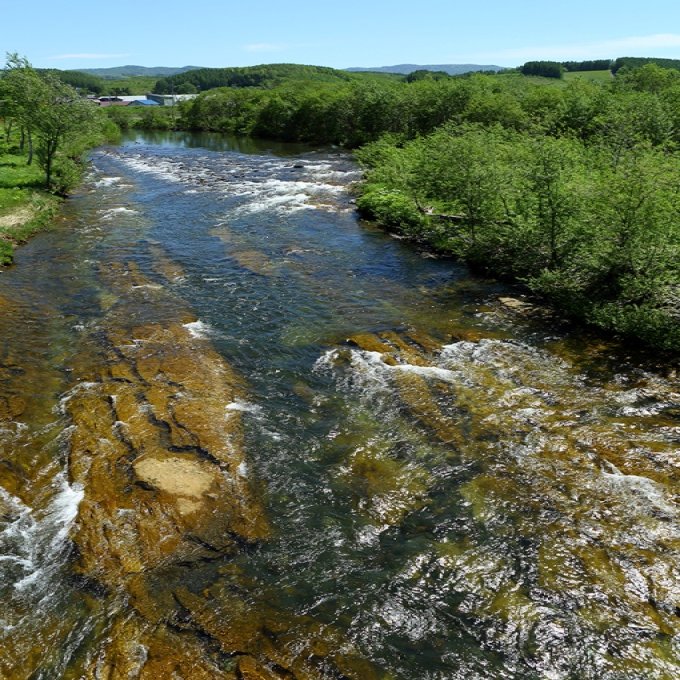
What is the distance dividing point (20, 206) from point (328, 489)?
135 feet

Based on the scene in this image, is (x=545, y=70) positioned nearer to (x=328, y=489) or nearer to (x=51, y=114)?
(x=51, y=114)

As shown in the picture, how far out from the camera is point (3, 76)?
55.5 m

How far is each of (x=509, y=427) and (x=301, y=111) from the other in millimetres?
99822

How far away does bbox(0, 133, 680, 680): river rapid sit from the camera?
11.4 metres

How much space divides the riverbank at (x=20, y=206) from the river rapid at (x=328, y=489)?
417 inches

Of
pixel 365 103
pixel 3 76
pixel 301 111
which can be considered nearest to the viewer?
pixel 3 76

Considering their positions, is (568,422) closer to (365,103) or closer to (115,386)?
(115,386)

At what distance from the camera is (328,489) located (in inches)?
621

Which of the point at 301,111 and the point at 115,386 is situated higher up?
the point at 301,111

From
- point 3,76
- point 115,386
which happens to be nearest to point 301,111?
point 3,76

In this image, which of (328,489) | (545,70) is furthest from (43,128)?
(545,70)

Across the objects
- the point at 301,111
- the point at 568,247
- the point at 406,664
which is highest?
the point at 301,111

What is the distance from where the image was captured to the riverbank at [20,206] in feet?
125

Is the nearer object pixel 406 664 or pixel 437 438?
pixel 406 664
